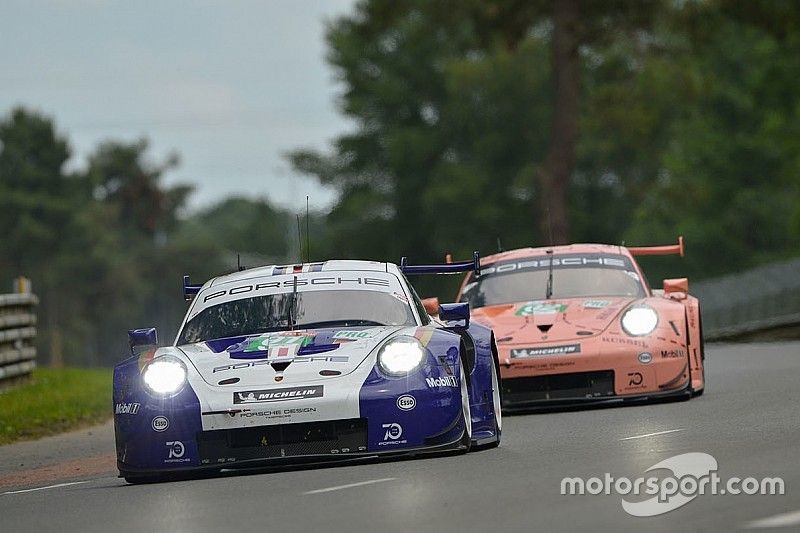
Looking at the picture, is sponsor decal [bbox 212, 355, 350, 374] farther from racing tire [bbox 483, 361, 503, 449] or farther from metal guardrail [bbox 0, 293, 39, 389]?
metal guardrail [bbox 0, 293, 39, 389]

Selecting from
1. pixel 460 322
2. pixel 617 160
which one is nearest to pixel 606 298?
pixel 460 322

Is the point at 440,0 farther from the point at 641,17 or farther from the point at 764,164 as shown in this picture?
the point at 764,164

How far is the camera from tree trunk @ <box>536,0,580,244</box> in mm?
42344

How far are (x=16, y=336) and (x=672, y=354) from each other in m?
10.8

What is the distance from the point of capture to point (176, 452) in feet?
34.1

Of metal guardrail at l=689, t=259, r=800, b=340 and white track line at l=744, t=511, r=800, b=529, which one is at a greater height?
metal guardrail at l=689, t=259, r=800, b=340

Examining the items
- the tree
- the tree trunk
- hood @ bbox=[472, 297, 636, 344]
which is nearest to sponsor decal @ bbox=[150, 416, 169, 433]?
hood @ bbox=[472, 297, 636, 344]

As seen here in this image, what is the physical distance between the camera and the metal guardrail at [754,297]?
114 feet

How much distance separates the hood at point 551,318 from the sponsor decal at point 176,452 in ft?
16.4

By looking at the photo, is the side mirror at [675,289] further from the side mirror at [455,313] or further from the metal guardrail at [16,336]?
the metal guardrail at [16,336]

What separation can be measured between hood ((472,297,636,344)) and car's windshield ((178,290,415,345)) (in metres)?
3.41

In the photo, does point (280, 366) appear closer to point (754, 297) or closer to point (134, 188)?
point (754, 297)

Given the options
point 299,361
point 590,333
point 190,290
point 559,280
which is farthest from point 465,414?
point 559,280

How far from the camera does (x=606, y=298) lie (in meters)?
15.8
